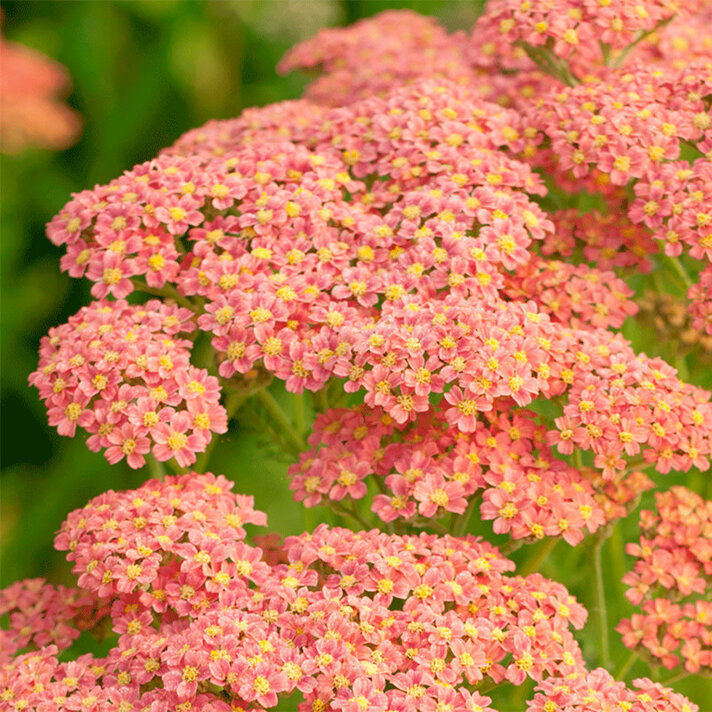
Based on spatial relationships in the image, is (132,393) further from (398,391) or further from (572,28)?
(572,28)

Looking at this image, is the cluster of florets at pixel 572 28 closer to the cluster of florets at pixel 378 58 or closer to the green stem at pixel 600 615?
the cluster of florets at pixel 378 58

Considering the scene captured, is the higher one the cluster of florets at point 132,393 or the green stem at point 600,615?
the cluster of florets at point 132,393

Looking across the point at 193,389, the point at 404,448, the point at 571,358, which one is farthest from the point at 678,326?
the point at 193,389

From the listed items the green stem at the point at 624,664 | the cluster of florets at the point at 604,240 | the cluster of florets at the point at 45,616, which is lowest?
the cluster of florets at the point at 45,616

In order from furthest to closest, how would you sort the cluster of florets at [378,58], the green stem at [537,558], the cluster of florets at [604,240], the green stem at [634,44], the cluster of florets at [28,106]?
the cluster of florets at [28,106], the cluster of florets at [378,58], the green stem at [634,44], the cluster of florets at [604,240], the green stem at [537,558]

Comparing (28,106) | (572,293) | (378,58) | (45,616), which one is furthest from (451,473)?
(28,106)

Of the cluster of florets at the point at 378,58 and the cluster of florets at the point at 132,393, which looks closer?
the cluster of florets at the point at 132,393

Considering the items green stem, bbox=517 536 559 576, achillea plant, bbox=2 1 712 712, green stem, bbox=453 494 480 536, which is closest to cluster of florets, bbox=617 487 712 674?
achillea plant, bbox=2 1 712 712

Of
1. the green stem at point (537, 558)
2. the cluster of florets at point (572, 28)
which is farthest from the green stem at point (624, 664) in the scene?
the cluster of florets at point (572, 28)
